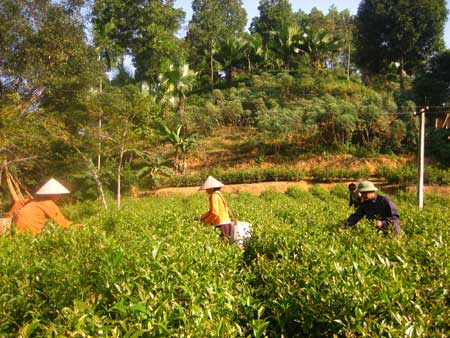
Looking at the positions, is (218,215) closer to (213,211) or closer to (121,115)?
(213,211)

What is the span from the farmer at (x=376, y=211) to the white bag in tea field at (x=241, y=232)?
131 cm

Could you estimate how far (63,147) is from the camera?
57.4ft

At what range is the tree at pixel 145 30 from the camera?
2631 centimetres

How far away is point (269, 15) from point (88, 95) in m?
27.6

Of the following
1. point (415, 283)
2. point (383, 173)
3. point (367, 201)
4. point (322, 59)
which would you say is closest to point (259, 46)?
point (322, 59)

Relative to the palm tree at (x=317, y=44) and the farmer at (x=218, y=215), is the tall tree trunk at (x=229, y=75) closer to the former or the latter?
the palm tree at (x=317, y=44)

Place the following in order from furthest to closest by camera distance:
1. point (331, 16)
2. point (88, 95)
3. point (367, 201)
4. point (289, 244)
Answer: point (331, 16) → point (88, 95) → point (367, 201) → point (289, 244)

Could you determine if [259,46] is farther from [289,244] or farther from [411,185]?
[289,244]

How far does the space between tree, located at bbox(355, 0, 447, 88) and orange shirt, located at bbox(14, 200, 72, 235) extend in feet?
91.5

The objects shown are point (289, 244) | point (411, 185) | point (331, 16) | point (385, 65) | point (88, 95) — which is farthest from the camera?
point (331, 16)

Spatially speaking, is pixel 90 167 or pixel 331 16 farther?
pixel 331 16

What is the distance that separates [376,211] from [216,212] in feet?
7.53

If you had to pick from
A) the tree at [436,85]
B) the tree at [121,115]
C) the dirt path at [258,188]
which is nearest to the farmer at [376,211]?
the tree at [121,115]

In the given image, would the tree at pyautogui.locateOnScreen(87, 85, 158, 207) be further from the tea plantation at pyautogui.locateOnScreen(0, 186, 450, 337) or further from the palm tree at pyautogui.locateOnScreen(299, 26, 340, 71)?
the palm tree at pyautogui.locateOnScreen(299, 26, 340, 71)
